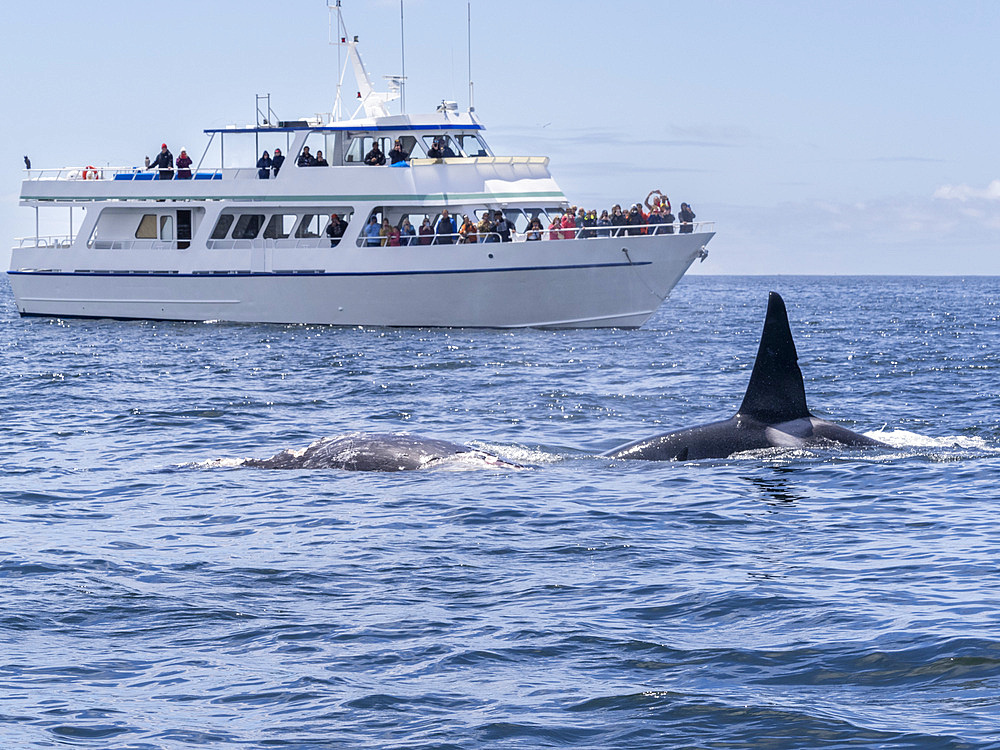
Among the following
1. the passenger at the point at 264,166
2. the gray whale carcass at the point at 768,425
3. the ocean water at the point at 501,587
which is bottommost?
the ocean water at the point at 501,587

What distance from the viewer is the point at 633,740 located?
19.1 ft

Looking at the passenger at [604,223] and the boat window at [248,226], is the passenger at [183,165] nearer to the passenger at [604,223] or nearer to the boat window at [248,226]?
the boat window at [248,226]

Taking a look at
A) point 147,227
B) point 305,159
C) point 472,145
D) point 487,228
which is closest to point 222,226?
point 147,227

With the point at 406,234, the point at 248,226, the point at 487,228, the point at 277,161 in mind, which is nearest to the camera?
the point at 487,228

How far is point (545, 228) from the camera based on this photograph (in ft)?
118

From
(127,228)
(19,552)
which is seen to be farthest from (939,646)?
(127,228)

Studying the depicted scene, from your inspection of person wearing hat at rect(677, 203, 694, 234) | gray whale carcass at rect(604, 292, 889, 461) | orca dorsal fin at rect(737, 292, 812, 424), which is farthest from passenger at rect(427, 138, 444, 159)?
orca dorsal fin at rect(737, 292, 812, 424)

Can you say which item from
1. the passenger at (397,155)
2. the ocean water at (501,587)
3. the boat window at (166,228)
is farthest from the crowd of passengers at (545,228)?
the ocean water at (501,587)

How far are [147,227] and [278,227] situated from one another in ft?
16.1

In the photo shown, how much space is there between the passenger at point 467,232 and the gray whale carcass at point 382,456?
21.1 metres

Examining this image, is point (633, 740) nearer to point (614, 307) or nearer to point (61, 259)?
point (614, 307)

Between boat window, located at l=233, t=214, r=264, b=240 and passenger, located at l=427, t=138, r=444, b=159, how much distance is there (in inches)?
225

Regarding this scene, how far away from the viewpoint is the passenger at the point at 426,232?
3550cm

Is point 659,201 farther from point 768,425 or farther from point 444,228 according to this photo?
point 768,425
